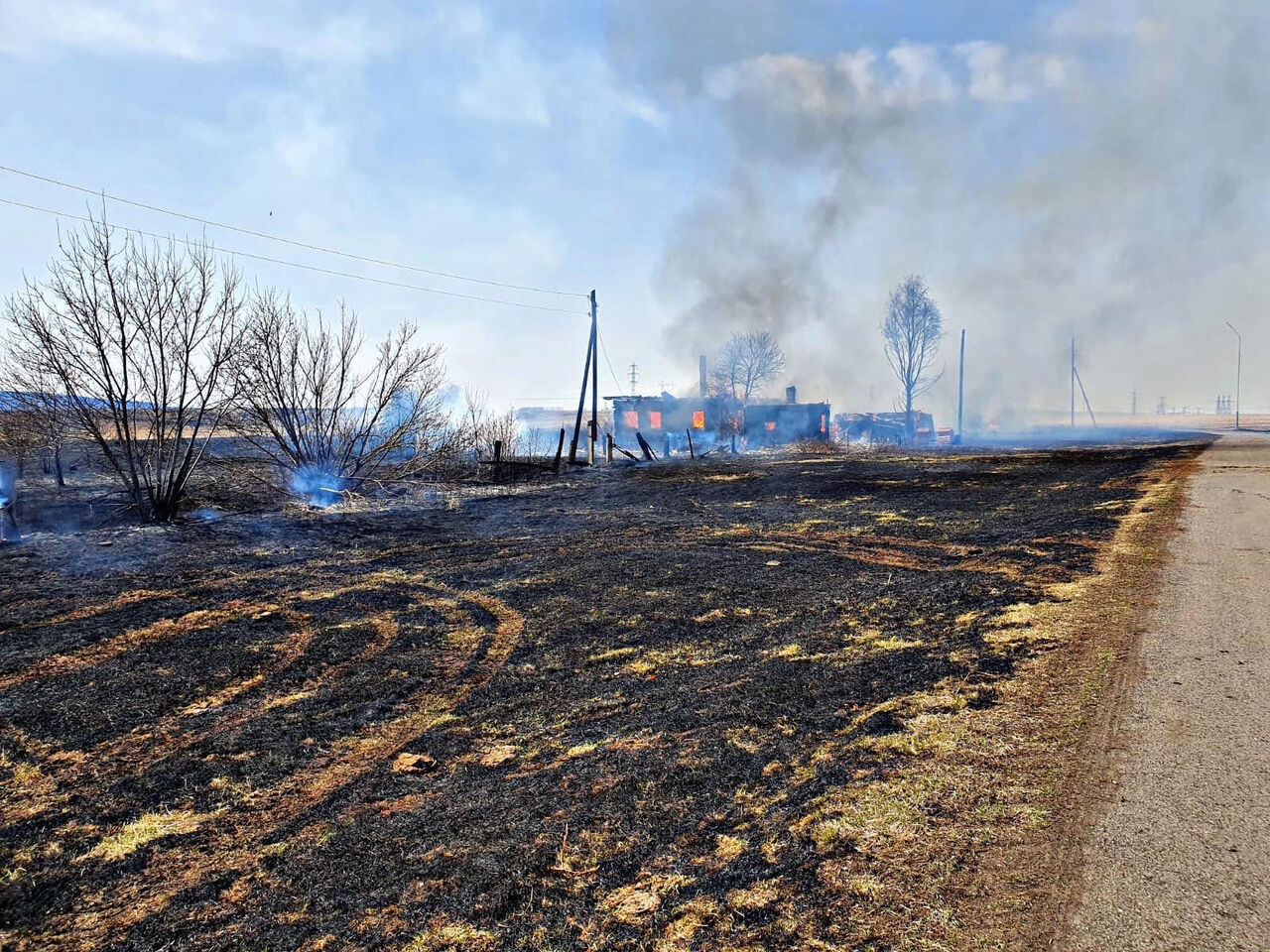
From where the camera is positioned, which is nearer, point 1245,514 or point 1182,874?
point 1182,874

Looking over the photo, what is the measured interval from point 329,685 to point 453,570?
3.83 m

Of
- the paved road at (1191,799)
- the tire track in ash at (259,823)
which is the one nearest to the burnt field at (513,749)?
the tire track in ash at (259,823)

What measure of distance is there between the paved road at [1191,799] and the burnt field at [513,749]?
0.38 metres

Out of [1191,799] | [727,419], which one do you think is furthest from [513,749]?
[727,419]

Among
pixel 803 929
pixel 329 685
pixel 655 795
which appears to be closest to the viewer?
pixel 803 929

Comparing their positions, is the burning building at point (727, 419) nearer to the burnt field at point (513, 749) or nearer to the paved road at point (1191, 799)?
the burnt field at point (513, 749)

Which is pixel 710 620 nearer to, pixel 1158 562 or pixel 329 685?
pixel 329 685

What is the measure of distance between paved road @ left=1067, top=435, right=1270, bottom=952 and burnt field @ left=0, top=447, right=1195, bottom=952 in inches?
14.9

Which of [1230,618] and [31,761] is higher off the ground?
[1230,618]

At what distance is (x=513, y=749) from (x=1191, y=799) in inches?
125

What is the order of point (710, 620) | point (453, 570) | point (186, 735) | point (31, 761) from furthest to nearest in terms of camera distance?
point (453, 570) < point (710, 620) < point (186, 735) < point (31, 761)

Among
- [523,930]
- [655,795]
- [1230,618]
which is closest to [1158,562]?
[1230,618]

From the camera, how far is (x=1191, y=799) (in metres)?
2.93

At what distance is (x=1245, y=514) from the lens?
1077cm
